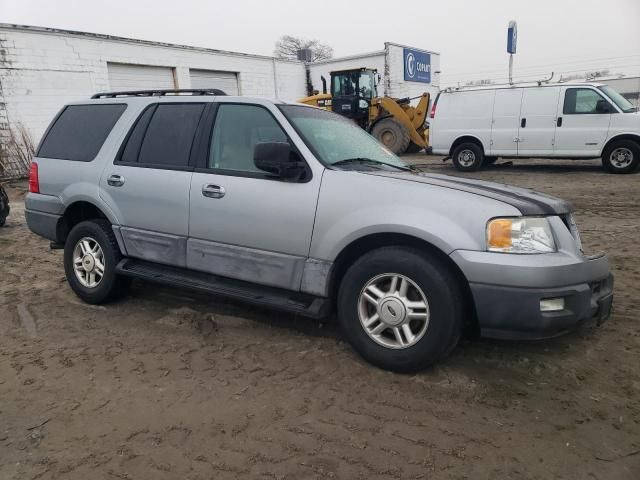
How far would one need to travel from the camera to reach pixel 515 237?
287cm

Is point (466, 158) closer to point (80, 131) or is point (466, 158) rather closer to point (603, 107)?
point (603, 107)

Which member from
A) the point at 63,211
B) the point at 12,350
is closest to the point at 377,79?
the point at 63,211

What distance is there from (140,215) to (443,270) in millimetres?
2552

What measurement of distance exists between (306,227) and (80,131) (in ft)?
8.83

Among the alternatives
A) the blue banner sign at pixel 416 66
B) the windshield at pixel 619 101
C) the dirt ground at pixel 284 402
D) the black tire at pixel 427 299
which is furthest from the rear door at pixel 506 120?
the blue banner sign at pixel 416 66

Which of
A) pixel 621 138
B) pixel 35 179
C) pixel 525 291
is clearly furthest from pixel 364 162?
pixel 621 138

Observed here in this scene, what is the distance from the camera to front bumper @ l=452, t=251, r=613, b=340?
2789 mm

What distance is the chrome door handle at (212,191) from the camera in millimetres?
3658

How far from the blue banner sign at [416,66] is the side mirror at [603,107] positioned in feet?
50.9

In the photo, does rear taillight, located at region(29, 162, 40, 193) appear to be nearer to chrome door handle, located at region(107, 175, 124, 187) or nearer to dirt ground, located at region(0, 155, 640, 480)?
chrome door handle, located at region(107, 175, 124, 187)

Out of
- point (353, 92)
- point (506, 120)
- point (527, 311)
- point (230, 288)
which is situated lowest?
point (230, 288)

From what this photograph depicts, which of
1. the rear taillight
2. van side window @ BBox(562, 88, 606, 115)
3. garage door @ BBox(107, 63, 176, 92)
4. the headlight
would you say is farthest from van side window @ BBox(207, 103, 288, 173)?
garage door @ BBox(107, 63, 176, 92)

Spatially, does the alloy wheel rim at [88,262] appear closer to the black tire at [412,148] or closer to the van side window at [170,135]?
the van side window at [170,135]

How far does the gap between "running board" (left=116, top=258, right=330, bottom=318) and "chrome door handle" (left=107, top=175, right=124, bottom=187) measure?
66cm
